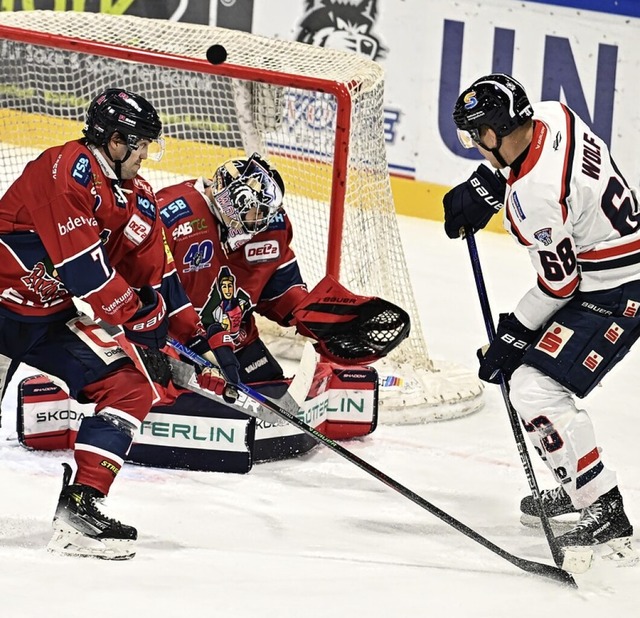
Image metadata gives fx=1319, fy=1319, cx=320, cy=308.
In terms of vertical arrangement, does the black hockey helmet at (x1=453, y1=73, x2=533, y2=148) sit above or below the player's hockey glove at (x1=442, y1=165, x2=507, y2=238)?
above

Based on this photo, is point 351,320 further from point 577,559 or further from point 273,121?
point 577,559

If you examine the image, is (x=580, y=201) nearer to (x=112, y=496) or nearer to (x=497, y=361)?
(x=497, y=361)

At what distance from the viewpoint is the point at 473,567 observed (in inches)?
133

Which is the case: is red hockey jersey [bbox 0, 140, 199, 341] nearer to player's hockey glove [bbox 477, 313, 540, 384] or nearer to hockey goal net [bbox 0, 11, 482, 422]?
player's hockey glove [bbox 477, 313, 540, 384]

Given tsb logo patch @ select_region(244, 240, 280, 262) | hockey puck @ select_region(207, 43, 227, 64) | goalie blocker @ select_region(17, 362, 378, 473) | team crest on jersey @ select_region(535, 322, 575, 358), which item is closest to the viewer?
team crest on jersey @ select_region(535, 322, 575, 358)

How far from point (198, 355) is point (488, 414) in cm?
147

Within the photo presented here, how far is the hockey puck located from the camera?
179 inches

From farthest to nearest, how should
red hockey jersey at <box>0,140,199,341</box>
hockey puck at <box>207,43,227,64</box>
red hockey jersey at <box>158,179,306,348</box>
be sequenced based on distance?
1. hockey puck at <box>207,43,227,64</box>
2. red hockey jersey at <box>158,179,306,348</box>
3. red hockey jersey at <box>0,140,199,341</box>

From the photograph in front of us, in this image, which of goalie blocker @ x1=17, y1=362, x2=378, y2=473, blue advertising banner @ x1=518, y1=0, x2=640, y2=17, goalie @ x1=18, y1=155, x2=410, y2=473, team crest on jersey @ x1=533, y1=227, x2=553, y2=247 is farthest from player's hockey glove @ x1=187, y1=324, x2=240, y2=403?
blue advertising banner @ x1=518, y1=0, x2=640, y2=17

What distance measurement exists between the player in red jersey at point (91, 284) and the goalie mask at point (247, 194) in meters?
0.49

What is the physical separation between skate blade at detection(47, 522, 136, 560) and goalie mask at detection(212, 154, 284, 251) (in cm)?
116

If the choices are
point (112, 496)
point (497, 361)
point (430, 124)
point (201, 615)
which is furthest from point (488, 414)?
A: point (430, 124)

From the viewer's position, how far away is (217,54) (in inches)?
179

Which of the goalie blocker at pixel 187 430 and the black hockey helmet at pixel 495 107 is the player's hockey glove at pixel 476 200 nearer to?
the black hockey helmet at pixel 495 107
